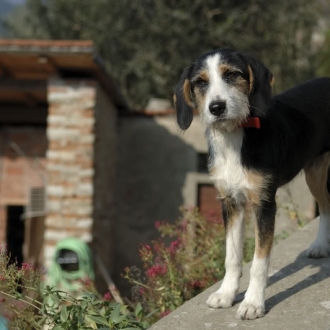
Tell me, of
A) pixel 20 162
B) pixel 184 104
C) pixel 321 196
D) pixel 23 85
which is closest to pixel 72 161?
pixel 23 85

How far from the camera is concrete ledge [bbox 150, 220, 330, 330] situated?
3.31m

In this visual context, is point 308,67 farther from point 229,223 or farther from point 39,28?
point 229,223

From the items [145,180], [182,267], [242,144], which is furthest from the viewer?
[145,180]

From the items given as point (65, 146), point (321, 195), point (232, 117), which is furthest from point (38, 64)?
point (232, 117)

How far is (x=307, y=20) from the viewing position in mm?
18516

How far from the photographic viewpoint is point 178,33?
1731 centimetres

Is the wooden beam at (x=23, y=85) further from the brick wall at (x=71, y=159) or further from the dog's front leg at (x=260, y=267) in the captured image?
the dog's front leg at (x=260, y=267)

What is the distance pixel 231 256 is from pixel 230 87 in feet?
3.14

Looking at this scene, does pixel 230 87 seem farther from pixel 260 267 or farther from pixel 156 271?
pixel 156 271

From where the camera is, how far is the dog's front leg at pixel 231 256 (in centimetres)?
357

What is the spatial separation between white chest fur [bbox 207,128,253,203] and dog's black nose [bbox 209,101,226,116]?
0.25m

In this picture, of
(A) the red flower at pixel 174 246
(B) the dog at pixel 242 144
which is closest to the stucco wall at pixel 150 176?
(A) the red flower at pixel 174 246

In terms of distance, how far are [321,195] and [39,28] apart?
17262mm

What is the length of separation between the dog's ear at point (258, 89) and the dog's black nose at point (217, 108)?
8.6 inches
